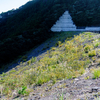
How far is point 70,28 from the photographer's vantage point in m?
23.1

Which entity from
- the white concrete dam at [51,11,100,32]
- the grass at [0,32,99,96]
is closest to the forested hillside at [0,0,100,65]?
the white concrete dam at [51,11,100,32]

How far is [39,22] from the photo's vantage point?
70.7 ft

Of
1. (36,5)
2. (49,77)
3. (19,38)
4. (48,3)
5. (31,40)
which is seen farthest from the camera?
(36,5)

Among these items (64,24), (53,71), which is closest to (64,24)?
(64,24)

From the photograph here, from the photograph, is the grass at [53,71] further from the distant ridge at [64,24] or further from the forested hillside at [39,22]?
the distant ridge at [64,24]

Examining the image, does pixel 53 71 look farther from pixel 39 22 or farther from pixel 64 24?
pixel 64 24

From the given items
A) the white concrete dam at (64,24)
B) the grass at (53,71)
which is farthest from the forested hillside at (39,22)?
the grass at (53,71)

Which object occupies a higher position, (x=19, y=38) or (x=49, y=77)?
(x=49, y=77)

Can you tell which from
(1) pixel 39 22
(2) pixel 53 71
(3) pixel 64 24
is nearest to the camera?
(2) pixel 53 71

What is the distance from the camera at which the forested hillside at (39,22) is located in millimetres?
15478

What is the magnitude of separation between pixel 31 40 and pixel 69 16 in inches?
481

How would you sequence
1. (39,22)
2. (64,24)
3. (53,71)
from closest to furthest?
(53,71), (39,22), (64,24)

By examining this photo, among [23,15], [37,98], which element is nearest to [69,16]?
[23,15]

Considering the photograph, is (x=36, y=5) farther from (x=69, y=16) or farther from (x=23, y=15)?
(x=69, y=16)
